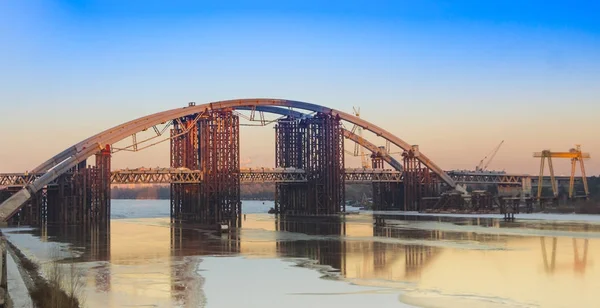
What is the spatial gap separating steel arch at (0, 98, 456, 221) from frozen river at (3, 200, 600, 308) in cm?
3335

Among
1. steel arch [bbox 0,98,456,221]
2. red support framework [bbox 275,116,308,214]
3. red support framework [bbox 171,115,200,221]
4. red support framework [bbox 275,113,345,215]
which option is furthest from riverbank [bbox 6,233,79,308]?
red support framework [bbox 275,116,308,214]

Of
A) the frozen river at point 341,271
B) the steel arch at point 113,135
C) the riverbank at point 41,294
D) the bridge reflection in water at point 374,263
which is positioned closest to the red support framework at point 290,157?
the steel arch at point 113,135

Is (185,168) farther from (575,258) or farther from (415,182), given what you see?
(575,258)

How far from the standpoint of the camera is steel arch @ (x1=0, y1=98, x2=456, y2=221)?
276 feet

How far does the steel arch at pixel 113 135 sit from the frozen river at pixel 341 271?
3335cm

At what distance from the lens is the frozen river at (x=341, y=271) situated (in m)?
24.2

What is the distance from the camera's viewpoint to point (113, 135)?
10256 cm

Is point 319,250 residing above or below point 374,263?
below

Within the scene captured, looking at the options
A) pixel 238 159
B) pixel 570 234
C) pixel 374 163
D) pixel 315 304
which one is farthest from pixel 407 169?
pixel 315 304

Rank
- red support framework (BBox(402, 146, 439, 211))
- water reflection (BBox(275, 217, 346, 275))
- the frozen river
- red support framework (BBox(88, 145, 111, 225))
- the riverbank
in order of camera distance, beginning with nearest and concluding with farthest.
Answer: the riverbank < the frozen river < water reflection (BBox(275, 217, 346, 275)) < red support framework (BBox(88, 145, 111, 225)) < red support framework (BBox(402, 146, 439, 211))

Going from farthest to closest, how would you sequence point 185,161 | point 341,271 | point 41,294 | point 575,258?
1. point 185,161
2. point 575,258
3. point 341,271
4. point 41,294

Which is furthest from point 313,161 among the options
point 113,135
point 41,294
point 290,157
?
point 41,294

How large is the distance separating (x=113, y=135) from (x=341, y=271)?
78.0 m

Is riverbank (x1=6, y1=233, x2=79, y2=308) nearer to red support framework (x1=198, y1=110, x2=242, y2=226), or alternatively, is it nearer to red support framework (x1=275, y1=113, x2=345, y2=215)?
red support framework (x1=198, y1=110, x2=242, y2=226)
